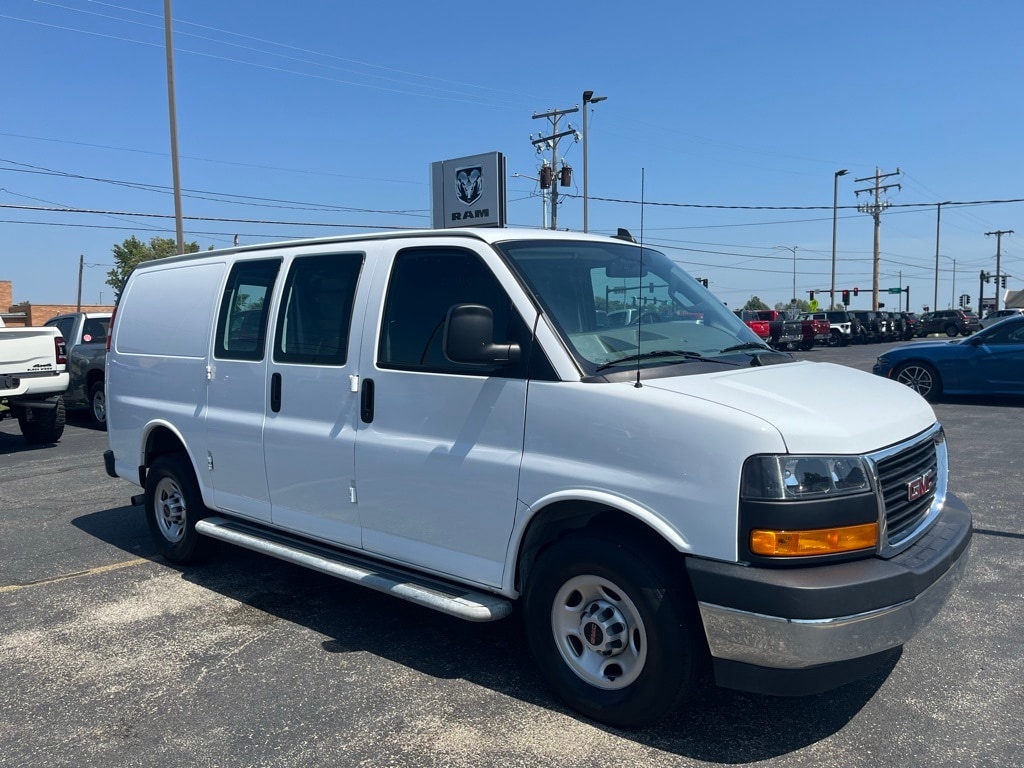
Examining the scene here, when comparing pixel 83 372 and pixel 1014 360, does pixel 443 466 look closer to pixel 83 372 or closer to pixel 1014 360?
pixel 83 372

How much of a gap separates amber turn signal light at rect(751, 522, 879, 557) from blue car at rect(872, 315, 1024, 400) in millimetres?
11431

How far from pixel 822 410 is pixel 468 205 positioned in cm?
1096

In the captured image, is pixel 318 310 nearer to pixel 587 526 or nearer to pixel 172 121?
pixel 587 526

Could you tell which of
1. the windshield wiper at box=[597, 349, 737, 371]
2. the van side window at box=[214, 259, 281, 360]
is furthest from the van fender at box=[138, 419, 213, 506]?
the windshield wiper at box=[597, 349, 737, 371]

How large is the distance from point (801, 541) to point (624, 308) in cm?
155

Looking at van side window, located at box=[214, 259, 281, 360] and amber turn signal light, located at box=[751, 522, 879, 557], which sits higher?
van side window, located at box=[214, 259, 281, 360]

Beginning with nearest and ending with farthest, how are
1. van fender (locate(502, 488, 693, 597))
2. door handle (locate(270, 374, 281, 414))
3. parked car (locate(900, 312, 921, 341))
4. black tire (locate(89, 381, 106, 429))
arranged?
van fender (locate(502, 488, 693, 597)) → door handle (locate(270, 374, 281, 414)) → black tire (locate(89, 381, 106, 429)) → parked car (locate(900, 312, 921, 341))

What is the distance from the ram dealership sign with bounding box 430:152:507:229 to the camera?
42.3ft

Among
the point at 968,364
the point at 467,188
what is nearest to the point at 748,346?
the point at 467,188

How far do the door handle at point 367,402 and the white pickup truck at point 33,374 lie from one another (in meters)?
8.40

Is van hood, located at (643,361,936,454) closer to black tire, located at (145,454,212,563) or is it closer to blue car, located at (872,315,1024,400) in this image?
black tire, located at (145,454,212,563)

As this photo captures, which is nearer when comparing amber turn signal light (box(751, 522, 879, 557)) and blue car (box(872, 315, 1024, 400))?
amber turn signal light (box(751, 522, 879, 557))

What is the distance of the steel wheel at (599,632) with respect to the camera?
3.40 m

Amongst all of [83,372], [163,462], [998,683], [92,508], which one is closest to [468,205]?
[83,372]
